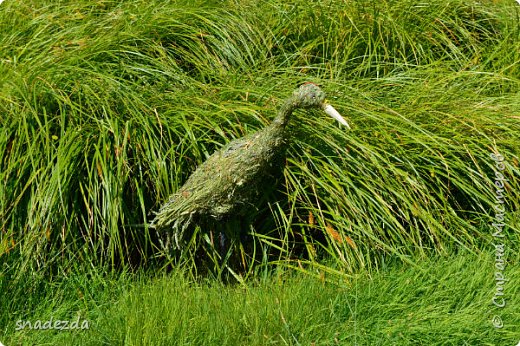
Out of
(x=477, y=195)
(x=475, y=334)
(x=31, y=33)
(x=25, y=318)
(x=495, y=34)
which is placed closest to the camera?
(x=475, y=334)

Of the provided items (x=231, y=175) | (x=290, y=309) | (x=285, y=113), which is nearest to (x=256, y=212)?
(x=231, y=175)

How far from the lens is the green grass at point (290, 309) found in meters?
2.88

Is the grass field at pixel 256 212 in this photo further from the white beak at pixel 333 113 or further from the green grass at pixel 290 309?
the white beak at pixel 333 113

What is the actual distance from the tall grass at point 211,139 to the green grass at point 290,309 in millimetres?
142

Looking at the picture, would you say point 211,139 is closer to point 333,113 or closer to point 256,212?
point 256,212

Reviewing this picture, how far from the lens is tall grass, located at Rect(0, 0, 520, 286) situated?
332cm

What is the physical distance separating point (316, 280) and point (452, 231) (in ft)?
2.45

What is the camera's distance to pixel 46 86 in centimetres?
354

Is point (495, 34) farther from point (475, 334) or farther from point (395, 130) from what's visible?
point (475, 334)

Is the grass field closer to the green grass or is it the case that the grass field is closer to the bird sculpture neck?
the green grass

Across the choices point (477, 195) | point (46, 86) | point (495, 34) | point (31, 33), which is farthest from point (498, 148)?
point (31, 33)

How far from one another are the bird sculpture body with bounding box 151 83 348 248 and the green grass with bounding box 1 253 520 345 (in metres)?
0.27

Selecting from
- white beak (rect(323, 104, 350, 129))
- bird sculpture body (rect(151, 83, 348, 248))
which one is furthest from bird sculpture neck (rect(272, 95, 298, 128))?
white beak (rect(323, 104, 350, 129))

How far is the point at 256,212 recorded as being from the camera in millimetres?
3500
